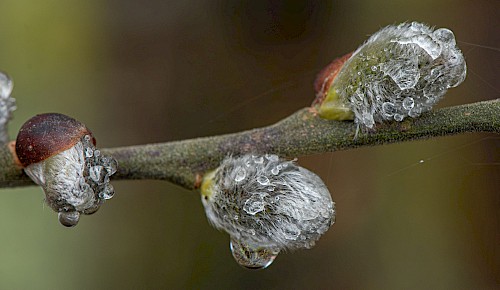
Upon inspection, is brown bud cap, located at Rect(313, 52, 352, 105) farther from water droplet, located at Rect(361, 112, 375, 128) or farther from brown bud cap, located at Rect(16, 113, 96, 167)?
brown bud cap, located at Rect(16, 113, 96, 167)

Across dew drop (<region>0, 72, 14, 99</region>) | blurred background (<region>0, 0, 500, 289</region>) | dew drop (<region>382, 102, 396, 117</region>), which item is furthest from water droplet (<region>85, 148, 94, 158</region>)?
blurred background (<region>0, 0, 500, 289</region>)

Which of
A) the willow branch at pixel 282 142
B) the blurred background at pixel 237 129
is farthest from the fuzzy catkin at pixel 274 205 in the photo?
the blurred background at pixel 237 129

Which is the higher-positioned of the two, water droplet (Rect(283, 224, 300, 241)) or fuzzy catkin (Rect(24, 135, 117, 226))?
fuzzy catkin (Rect(24, 135, 117, 226))

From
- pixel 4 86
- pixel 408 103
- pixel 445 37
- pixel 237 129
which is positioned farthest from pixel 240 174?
pixel 237 129

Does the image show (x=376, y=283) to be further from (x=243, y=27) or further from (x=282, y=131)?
(x=282, y=131)

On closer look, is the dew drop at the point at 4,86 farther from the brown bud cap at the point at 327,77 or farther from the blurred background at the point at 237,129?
the blurred background at the point at 237,129
